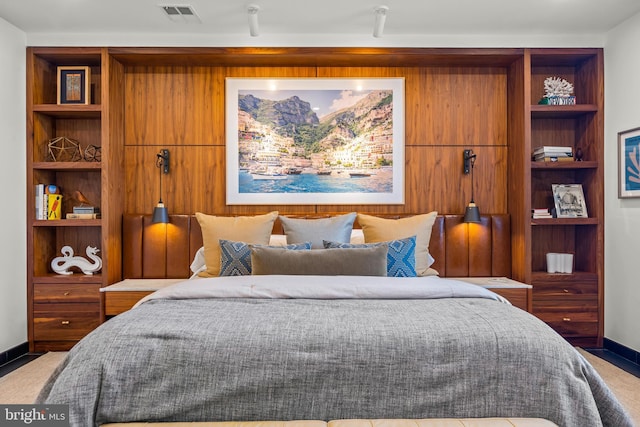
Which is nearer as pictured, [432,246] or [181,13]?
[181,13]

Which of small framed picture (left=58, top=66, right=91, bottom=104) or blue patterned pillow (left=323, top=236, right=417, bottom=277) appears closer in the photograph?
blue patterned pillow (left=323, top=236, right=417, bottom=277)

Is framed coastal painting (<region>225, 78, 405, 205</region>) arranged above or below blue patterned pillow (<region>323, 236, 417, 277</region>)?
above

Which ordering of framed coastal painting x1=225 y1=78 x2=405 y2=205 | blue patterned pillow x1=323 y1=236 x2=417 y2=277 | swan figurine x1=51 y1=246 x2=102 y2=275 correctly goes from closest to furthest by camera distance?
blue patterned pillow x1=323 y1=236 x2=417 y2=277 → swan figurine x1=51 y1=246 x2=102 y2=275 → framed coastal painting x1=225 y1=78 x2=405 y2=205

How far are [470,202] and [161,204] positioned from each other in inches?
103

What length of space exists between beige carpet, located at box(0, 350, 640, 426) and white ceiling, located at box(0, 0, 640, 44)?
2566 mm

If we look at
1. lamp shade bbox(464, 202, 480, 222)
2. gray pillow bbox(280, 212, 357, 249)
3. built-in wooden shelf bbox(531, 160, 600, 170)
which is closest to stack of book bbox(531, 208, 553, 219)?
built-in wooden shelf bbox(531, 160, 600, 170)

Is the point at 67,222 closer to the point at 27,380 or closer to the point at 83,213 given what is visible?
the point at 83,213

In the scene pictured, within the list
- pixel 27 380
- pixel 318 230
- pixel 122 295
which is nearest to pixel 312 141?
pixel 318 230

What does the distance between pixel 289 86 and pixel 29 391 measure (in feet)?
9.59

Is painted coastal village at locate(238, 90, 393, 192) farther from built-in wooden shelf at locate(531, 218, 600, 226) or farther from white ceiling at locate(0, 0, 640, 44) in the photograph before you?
built-in wooden shelf at locate(531, 218, 600, 226)

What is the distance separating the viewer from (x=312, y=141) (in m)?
3.94

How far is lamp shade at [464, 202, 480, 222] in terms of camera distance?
12.0 feet

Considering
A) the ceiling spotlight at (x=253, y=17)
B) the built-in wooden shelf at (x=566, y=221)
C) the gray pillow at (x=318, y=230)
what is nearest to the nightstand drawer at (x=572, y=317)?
the built-in wooden shelf at (x=566, y=221)

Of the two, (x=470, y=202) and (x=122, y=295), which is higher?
(x=470, y=202)
